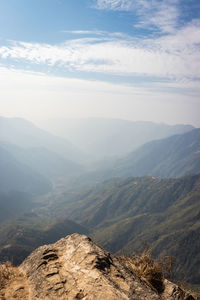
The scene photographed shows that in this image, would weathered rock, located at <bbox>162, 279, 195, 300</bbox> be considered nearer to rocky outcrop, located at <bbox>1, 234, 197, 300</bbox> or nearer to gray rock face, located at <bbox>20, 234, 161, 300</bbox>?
rocky outcrop, located at <bbox>1, 234, 197, 300</bbox>

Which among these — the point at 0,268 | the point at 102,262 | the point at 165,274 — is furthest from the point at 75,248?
the point at 165,274

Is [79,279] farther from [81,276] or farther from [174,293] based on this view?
[174,293]

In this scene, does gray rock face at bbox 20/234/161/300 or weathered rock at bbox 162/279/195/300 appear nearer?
gray rock face at bbox 20/234/161/300

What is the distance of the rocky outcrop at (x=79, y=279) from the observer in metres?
8.82

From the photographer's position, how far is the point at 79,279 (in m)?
9.59

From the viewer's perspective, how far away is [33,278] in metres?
11.0

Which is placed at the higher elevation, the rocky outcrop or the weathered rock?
the rocky outcrop

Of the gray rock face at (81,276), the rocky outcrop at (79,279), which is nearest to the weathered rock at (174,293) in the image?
the rocky outcrop at (79,279)

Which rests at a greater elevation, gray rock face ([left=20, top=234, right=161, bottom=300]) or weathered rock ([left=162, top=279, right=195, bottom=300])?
gray rock face ([left=20, top=234, right=161, bottom=300])

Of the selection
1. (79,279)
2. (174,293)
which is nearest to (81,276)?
(79,279)

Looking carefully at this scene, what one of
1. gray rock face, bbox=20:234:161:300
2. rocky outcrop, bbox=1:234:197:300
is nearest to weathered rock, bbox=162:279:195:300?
rocky outcrop, bbox=1:234:197:300

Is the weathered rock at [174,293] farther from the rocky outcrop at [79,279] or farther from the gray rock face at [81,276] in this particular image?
the gray rock face at [81,276]

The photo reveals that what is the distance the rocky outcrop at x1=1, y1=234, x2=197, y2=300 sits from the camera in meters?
8.82

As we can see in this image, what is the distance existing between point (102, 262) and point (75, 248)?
1.98 meters
